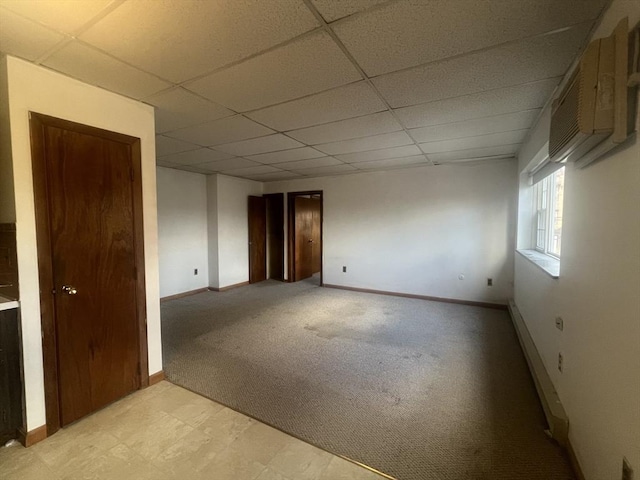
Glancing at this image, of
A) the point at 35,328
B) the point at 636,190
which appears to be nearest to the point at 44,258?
the point at 35,328

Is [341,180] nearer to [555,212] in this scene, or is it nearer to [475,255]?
[475,255]

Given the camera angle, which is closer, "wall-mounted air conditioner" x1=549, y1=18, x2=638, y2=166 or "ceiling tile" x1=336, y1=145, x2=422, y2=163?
"wall-mounted air conditioner" x1=549, y1=18, x2=638, y2=166

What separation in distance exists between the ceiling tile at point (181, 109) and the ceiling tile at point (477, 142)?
2.44m

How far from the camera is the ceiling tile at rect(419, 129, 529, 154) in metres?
3.15

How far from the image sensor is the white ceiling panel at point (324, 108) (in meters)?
2.12

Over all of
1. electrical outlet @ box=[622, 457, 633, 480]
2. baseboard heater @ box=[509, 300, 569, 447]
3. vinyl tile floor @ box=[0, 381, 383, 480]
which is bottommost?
vinyl tile floor @ box=[0, 381, 383, 480]

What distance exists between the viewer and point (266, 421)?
1964 millimetres

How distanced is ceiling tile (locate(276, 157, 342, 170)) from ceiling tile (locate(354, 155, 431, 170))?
1.62 feet

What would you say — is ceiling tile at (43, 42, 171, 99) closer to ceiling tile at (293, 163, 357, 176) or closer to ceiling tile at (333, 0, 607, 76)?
ceiling tile at (333, 0, 607, 76)

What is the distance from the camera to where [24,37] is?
58.3 inches

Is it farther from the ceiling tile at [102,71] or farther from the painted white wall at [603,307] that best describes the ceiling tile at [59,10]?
the painted white wall at [603,307]

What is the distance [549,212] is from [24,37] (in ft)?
14.7

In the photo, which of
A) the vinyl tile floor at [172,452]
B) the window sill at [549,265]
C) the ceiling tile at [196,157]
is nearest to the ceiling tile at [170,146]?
the ceiling tile at [196,157]

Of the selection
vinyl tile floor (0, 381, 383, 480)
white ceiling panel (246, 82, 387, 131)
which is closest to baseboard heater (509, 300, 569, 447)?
vinyl tile floor (0, 381, 383, 480)
